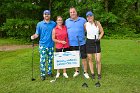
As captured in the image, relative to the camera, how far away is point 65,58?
29.4ft

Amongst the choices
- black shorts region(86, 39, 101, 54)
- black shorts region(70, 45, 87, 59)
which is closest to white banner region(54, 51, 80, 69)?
black shorts region(70, 45, 87, 59)

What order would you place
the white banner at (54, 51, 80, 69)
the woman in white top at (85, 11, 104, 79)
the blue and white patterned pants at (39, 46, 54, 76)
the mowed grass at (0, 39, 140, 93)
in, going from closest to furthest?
the mowed grass at (0, 39, 140, 93) → the woman in white top at (85, 11, 104, 79) → the white banner at (54, 51, 80, 69) → the blue and white patterned pants at (39, 46, 54, 76)

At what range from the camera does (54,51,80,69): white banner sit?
29.3ft

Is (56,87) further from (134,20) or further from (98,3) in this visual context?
(134,20)

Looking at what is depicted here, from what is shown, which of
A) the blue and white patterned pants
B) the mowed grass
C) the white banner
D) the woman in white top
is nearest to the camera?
the mowed grass

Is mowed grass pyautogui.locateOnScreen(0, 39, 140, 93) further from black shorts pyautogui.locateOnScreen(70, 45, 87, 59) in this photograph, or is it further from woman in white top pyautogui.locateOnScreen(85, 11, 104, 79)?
woman in white top pyautogui.locateOnScreen(85, 11, 104, 79)

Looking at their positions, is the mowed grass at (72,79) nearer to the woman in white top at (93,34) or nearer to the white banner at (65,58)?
the white banner at (65,58)

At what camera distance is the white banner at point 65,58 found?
8938 millimetres

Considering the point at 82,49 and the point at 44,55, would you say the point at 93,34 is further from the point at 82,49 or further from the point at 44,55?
the point at 44,55

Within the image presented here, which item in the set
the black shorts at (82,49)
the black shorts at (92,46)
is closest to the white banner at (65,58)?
the black shorts at (82,49)

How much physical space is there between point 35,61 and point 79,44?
11.8 feet

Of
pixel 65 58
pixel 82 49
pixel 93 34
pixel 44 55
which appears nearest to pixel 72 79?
pixel 65 58

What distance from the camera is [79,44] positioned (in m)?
9.00

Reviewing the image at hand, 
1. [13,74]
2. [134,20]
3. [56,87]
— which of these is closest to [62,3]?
[134,20]
